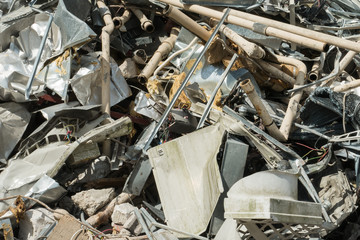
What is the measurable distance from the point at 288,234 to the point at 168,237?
3.62 feet

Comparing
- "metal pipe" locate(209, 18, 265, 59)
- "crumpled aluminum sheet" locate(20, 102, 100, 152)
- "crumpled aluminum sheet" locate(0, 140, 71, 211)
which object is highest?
"metal pipe" locate(209, 18, 265, 59)

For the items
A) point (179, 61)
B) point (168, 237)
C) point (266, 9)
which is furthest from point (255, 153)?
point (266, 9)

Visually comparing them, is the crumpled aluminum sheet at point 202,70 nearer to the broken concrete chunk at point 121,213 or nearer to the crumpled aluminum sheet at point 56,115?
the crumpled aluminum sheet at point 56,115

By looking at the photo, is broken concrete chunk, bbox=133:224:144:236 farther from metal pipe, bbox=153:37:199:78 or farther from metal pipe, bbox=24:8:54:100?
metal pipe, bbox=153:37:199:78

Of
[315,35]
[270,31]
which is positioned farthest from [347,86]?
[270,31]

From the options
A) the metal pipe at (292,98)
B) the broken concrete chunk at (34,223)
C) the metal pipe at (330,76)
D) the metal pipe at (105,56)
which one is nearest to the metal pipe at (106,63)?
the metal pipe at (105,56)

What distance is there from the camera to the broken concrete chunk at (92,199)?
571 centimetres

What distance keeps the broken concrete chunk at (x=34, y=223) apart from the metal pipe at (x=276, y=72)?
320cm

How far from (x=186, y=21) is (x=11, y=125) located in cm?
259

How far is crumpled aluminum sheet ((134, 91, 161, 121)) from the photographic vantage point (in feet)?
21.6

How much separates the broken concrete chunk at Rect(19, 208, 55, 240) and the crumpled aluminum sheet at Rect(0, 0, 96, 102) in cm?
154

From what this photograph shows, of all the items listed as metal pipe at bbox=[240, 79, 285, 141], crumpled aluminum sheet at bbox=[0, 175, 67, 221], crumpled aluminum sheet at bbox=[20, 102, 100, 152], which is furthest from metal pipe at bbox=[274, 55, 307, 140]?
crumpled aluminum sheet at bbox=[0, 175, 67, 221]

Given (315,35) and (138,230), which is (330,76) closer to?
(315,35)

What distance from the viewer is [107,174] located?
6188 millimetres
